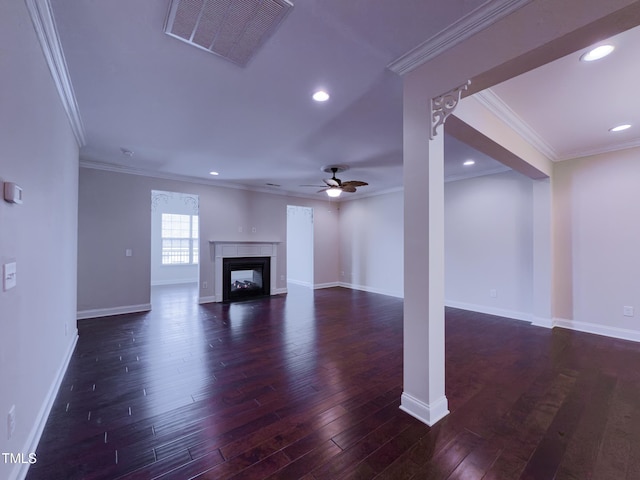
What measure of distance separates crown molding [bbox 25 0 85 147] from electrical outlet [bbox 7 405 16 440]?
6.89ft

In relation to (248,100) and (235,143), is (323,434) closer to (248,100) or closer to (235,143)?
(248,100)

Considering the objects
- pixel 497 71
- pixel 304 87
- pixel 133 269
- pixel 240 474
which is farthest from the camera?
pixel 133 269

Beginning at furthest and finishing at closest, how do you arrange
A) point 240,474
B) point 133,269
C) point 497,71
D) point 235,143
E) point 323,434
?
point 133,269 < point 235,143 < point 323,434 < point 497,71 < point 240,474

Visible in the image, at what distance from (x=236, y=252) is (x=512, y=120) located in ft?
17.5

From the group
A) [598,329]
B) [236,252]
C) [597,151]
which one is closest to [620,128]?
[597,151]

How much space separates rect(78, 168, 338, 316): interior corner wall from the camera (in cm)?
438

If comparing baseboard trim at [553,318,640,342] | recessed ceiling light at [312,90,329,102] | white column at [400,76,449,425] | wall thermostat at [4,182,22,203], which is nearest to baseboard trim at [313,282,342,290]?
baseboard trim at [553,318,640,342]

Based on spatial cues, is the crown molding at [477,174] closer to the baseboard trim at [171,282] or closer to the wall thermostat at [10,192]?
the wall thermostat at [10,192]

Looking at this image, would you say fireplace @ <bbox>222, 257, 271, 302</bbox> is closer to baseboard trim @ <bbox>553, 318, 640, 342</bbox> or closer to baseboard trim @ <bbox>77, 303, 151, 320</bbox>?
baseboard trim @ <bbox>77, 303, 151, 320</bbox>

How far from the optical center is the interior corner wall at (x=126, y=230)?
14.4 ft

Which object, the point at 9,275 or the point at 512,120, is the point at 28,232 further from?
the point at 512,120

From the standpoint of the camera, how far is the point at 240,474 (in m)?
1.44

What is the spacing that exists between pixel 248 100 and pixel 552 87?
2.66m

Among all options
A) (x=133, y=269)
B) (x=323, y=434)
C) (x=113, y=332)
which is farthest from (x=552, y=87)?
(x=133, y=269)
